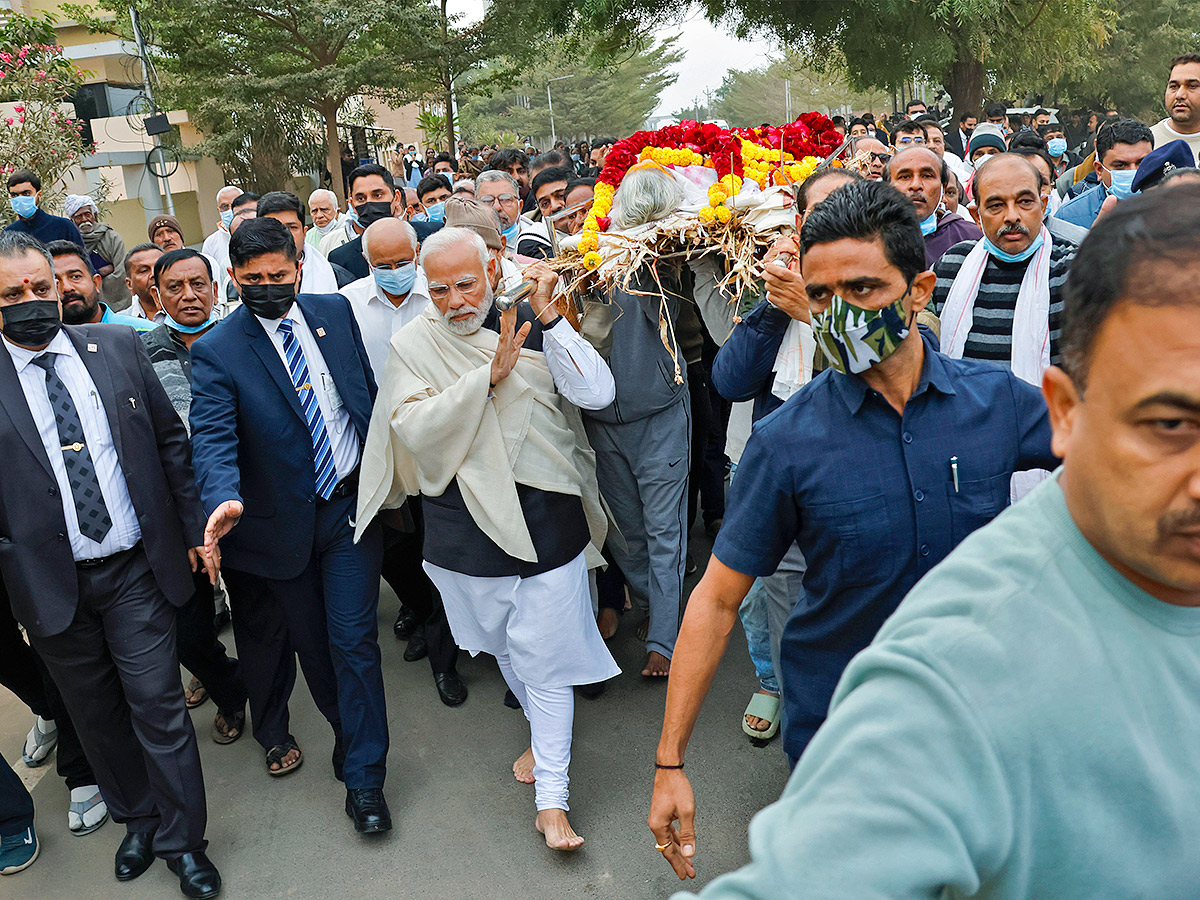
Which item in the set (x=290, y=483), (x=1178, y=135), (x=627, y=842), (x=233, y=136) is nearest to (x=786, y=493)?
(x=627, y=842)

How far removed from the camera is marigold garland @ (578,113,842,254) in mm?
3939

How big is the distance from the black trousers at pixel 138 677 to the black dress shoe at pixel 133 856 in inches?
9.0

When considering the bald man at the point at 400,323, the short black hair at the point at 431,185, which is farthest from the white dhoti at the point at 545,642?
the short black hair at the point at 431,185

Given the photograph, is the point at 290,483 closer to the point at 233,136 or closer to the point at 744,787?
the point at 744,787

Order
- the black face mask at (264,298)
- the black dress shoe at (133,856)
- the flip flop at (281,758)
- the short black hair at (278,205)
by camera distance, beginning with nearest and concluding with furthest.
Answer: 1. the black dress shoe at (133,856)
2. the black face mask at (264,298)
3. the flip flop at (281,758)
4. the short black hair at (278,205)

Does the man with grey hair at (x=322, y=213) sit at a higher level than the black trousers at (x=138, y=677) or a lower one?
higher

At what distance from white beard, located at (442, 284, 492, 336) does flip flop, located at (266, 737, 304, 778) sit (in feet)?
6.36

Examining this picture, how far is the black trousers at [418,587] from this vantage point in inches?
188

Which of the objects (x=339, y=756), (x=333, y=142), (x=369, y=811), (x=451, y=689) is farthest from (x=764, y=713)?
(x=333, y=142)

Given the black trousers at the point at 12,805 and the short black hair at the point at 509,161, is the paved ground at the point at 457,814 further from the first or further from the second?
the short black hair at the point at 509,161

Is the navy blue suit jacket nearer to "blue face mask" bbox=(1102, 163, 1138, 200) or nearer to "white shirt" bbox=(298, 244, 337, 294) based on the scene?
"white shirt" bbox=(298, 244, 337, 294)

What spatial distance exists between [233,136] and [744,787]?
2657 cm

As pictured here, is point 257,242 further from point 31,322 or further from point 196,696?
point 196,696

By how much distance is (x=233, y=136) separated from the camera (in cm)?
2653
